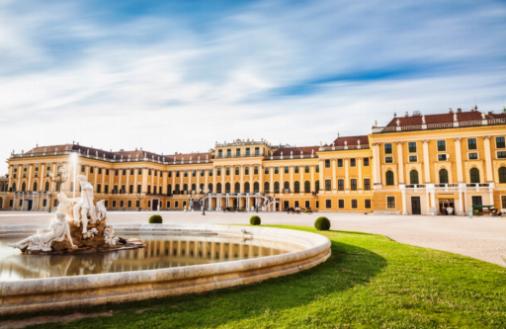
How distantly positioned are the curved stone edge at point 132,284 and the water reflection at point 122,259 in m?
2.48

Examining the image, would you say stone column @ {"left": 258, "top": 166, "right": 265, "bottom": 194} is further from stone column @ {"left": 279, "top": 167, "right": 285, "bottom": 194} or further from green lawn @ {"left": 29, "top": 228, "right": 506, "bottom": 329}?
green lawn @ {"left": 29, "top": 228, "right": 506, "bottom": 329}

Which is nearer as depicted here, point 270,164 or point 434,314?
point 434,314

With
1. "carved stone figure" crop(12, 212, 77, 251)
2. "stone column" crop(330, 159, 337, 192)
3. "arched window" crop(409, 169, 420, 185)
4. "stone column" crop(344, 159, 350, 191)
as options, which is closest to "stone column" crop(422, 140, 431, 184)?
"arched window" crop(409, 169, 420, 185)

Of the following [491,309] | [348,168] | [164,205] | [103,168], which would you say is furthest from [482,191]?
[103,168]

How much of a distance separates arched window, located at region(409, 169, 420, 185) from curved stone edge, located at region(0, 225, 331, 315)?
41.1 m

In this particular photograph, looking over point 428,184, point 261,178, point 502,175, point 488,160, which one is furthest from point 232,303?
point 261,178

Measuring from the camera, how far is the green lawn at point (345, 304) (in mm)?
4266

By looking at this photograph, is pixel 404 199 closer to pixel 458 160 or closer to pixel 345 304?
pixel 458 160

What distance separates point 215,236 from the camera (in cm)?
1485

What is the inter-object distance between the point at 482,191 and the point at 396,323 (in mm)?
42755

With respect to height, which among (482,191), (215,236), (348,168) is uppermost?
(348,168)

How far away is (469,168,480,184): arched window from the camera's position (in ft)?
134

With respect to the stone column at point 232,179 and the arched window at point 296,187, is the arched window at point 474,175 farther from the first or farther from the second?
the stone column at point 232,179

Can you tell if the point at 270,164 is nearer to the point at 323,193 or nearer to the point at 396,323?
the point at 323,193
